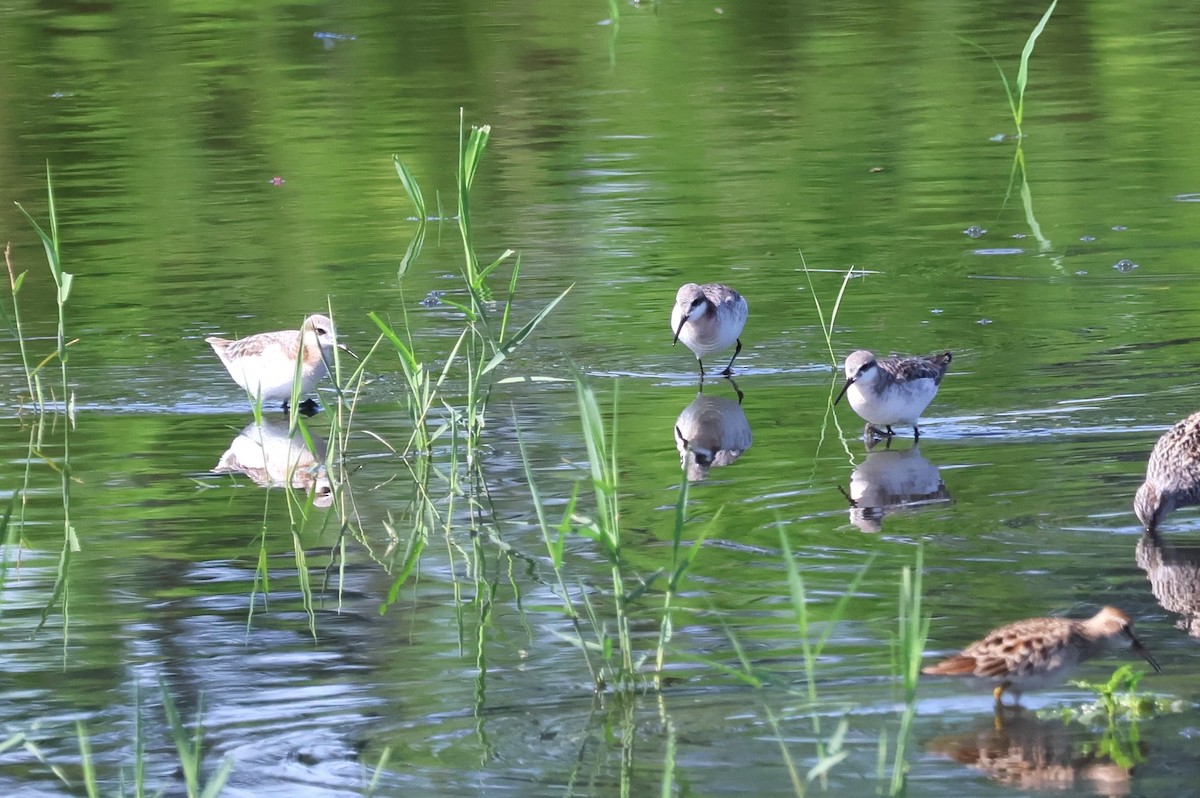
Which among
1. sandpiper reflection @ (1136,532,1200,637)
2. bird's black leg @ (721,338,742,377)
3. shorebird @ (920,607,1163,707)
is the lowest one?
bird's black leg @ (721,338,742,377)

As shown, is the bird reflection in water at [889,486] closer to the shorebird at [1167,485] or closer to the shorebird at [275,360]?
the shorebird at [1167,485]

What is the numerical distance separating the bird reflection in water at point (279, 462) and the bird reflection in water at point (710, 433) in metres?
1.59

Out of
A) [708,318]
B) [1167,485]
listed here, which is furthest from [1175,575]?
[708,318]

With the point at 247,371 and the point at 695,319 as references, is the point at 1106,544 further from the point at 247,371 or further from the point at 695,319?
the point at 247,371

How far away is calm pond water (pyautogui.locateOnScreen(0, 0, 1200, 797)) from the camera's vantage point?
19.9 ft

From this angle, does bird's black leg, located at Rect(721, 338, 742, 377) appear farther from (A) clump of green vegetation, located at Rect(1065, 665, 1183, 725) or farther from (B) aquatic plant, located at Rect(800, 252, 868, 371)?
(A) clump of green vegetation, located at Rect(1065, 665, 1183, 725)

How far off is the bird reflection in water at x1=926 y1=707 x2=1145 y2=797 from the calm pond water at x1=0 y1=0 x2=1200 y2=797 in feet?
0.05

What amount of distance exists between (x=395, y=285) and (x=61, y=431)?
350 cm

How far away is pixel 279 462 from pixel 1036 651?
15.3 feet

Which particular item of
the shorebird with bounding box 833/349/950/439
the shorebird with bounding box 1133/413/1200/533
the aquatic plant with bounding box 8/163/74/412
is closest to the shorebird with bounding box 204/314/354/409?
the aquatic plant with bounding box 8/163/74/412

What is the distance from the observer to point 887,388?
9.34m

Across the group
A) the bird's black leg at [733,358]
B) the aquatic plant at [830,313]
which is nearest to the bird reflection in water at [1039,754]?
the aquatic plant at [830,313]

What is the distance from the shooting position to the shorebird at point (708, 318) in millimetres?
10922

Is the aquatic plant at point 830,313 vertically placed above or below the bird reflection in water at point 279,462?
above
